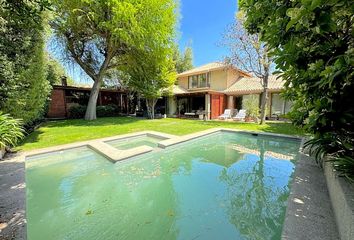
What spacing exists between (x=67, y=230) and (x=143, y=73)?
1744 centimetres

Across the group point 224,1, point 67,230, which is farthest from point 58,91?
point 67,230

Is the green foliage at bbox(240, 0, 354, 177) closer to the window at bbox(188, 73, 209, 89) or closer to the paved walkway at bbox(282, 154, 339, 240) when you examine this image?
the paved walkway at bbox(282, 154, 339, 240)

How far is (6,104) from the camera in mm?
7234

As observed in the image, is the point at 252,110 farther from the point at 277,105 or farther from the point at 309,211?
the point at 309,211

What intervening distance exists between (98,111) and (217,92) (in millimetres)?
13685

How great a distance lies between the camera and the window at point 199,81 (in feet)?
A: 83.4

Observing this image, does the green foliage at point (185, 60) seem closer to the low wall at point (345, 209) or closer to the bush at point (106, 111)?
the bush at point (106, 111)

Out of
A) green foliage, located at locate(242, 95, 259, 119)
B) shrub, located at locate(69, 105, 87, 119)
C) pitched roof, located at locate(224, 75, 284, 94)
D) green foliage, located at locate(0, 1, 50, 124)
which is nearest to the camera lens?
green foliage, located at locate(0, 1, 50, 124)

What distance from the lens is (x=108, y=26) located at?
14.6m

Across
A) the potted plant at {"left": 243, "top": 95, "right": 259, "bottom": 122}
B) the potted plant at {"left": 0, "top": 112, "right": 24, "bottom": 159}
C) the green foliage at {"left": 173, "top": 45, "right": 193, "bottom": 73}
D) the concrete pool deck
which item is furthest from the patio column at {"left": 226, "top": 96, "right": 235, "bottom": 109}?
the potted plant at {"left": 0, "top": 112, "right": 24, "bottom": 159}

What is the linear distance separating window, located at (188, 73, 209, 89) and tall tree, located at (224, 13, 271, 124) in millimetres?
7398

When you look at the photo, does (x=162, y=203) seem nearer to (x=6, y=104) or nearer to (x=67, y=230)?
(x=67, y=230)

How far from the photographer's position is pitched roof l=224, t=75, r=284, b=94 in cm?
2051

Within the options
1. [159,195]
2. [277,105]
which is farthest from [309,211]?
[277,105]
